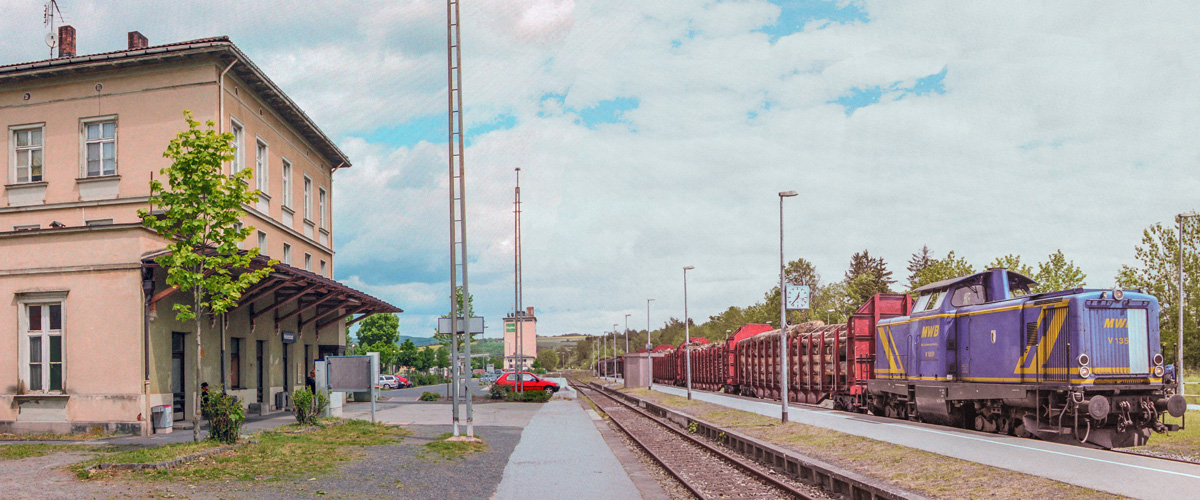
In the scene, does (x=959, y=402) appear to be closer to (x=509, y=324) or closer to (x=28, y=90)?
(x=28, y=90)

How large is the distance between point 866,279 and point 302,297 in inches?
1845

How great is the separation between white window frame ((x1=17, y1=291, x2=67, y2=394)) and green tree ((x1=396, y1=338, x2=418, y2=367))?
2852 inches

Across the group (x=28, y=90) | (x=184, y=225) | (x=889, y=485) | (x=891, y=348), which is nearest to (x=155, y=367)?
(x=184, y=225)

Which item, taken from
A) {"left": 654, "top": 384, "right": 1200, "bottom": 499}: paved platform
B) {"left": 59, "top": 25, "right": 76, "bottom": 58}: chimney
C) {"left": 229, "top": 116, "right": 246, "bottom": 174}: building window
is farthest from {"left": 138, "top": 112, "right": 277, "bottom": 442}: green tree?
{"left": 59, "top": 25, "right": 76, "bottom": 58}: chimney

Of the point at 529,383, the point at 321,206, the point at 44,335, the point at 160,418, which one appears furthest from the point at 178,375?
the point at 529,383

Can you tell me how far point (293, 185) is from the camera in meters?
34.4

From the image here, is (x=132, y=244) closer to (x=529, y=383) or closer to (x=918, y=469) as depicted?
(x=918, y=469)

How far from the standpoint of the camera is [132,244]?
20328mm

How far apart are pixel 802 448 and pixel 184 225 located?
12581 mm

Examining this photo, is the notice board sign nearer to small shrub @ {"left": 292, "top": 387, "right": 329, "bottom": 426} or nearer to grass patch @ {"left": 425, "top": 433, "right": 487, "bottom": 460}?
small shrub @ {"left": 292, "top": 387, "right": 329, "bottom": 426}

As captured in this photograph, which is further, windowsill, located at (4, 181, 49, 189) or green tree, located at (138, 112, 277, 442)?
windowsill, located at (4, 181, 49, 189)

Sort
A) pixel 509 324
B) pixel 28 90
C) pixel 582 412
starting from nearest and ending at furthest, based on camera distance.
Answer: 1. pixel 28 90
2. pixel 582 412
3. pixel 509 324

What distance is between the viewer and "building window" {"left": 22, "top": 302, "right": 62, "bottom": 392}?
817 inches

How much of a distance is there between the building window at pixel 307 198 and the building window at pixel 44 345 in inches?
625
